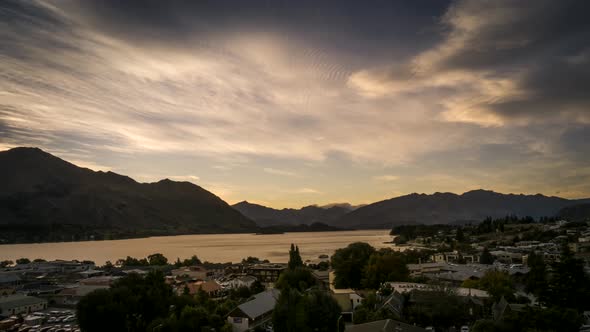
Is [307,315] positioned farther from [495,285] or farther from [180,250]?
[180,250]

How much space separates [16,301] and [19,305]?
60cm

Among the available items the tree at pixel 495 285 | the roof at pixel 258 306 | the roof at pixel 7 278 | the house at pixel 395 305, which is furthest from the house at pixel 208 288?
the roof at pixel 7 278

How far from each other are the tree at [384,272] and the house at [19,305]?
2310 centimetres

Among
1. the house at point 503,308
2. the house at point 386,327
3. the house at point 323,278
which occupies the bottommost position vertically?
the house at point 323,278

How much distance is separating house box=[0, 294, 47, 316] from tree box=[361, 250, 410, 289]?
23095 mm

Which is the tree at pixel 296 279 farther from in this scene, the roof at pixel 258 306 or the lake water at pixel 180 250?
the lake water at pixel 180 250

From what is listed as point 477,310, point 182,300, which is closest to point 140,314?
point 182,300

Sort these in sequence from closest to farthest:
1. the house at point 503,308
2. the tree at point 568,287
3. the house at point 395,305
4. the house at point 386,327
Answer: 1. the house at point 386,327
2. the house at point 503,308
3. the tree at point 568,287
4. the house at point 395,305

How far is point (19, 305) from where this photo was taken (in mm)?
30188

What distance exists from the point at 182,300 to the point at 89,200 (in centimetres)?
17921

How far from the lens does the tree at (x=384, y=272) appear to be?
31047 mm

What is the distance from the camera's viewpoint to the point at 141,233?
170625 millimetres

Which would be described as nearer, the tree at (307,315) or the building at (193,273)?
the tree at (307,315)

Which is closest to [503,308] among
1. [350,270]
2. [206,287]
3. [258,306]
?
[258,306]
